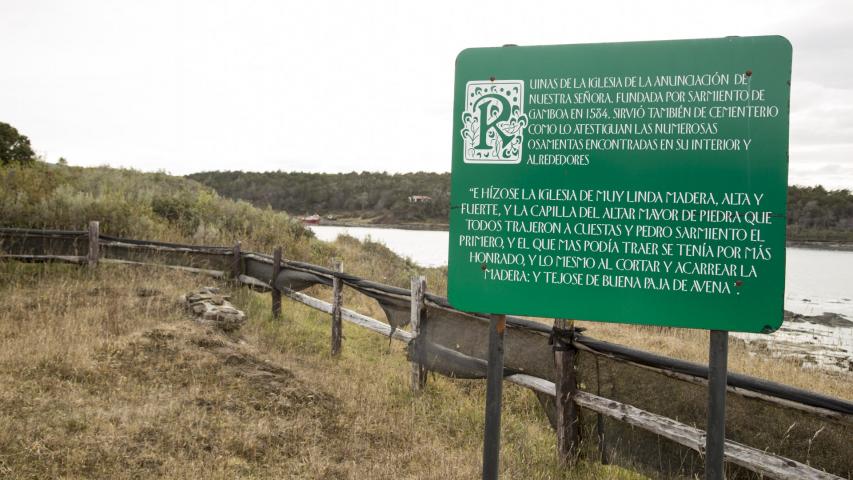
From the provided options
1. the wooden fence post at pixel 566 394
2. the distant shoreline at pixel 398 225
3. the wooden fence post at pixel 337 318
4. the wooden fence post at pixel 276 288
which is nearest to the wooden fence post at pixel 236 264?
the wooden fence post at pixel 276 288

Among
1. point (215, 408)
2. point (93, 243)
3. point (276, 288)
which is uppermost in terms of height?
point (93, 243)

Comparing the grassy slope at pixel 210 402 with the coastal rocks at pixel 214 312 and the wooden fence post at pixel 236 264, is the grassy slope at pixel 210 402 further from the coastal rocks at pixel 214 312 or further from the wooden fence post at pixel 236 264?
the wooden fence post at pixel 236 264

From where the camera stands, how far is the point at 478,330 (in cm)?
683

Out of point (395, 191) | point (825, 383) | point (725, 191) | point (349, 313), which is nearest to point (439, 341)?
point (349, 313)

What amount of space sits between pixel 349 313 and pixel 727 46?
23.0 feet

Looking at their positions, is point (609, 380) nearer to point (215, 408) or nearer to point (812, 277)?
point (215, 408)

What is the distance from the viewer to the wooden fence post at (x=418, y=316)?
7.53m

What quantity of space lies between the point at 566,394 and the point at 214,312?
18.4 feet

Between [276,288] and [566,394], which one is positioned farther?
[276,288]

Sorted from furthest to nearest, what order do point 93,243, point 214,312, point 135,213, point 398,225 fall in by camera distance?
point 398,225 → point 135,213 → point 93,243 → point 214,312

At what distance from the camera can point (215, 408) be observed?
5.92 m

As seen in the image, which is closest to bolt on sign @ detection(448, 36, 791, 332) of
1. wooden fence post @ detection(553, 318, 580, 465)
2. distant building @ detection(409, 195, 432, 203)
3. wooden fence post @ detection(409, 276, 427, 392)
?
wooden fence post @ detection(553, 318, 580, 465)

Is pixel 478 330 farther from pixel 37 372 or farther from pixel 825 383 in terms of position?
pixel 825 383

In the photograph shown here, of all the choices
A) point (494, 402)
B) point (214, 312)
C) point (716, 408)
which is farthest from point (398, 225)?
point (716, 408)
